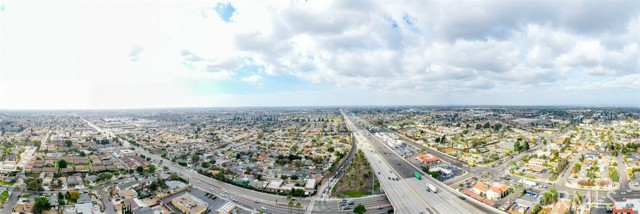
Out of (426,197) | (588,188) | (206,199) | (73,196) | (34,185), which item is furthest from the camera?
(588,188)

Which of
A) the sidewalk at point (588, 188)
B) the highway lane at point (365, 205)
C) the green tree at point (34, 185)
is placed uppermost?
the green tree at point (34, 185)

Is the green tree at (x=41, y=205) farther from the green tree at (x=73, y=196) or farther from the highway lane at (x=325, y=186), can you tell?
the highway lane at (x=325, y=186)

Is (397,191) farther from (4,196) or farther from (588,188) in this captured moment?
(4,196)

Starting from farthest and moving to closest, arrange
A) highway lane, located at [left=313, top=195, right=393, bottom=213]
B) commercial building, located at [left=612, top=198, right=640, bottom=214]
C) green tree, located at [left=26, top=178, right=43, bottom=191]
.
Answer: green tree, located at [left=26, top=178, right=43, bottom=191] < highway lane, located at [left=313, top=195, right=393, bottom=213] < commercial building, located at [left=612, top=198, right=640, bottom=214]

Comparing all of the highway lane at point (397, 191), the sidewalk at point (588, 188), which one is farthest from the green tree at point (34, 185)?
the sidewalk at point (588, 188)

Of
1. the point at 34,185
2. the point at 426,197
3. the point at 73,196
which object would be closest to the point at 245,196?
the point at 73,196

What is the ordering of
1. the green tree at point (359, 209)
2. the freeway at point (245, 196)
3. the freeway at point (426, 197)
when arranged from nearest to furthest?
the green tree at point (359, 209)
the freeway at point (426, 197)
the freeway at point (245, 196)

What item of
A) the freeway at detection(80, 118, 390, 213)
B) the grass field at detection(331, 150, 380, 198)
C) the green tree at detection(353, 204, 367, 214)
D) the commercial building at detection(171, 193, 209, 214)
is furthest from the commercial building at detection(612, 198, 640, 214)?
the commercial building at detection(171, 193, 209, 214)

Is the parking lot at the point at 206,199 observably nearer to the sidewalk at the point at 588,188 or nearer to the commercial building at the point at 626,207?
the commercial building at the point at 626,207

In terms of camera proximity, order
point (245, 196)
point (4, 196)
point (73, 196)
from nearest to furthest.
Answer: point (73, 196)
point (4, 196)
point (245, 196)

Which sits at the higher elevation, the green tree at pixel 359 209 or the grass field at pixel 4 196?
the grass field at pixel 4 196

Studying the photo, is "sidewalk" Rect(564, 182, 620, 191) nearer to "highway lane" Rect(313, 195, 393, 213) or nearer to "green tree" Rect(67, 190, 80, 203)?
"highway lane" Rect(313, 195, 393, 213)

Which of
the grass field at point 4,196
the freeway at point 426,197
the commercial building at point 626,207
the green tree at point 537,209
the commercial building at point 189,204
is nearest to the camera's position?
the commercial building at point 626,207

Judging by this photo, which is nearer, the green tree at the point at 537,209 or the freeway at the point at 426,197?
the green tree at the point at 537,209
